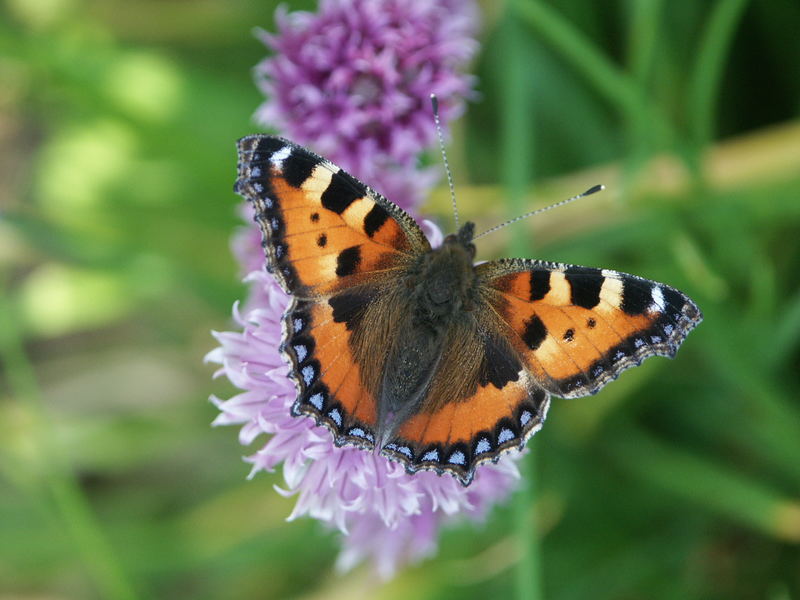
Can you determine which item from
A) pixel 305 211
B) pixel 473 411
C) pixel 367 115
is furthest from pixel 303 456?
pixel 367 115

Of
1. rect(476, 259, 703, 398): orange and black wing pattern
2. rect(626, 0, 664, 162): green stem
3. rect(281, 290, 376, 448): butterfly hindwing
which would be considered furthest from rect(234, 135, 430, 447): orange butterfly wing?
rect(626, 0, 664, 162): green stem

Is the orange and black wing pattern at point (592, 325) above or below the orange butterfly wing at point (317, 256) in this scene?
below

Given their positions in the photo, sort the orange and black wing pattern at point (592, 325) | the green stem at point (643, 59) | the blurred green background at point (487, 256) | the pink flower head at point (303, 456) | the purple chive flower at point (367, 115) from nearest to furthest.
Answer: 1. the orange and black wing pattern at point (592, 325)
2. the pink flower head at point (303, 456)
3. the purple chive flower at point (367, 115)
4. the green stem at point (643, 59)
5. the blurred green background at point (487, 256)

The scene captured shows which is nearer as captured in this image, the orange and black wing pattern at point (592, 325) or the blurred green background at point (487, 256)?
the orange and black wing pattern at point (592, 325)

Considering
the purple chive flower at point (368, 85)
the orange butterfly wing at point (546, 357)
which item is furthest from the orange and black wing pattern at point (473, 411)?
the purple chive flower at point (368, 85)

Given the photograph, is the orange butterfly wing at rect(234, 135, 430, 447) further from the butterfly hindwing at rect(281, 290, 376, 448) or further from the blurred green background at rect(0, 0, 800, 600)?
the blurred green background at rect(0, 0, 800, 600)

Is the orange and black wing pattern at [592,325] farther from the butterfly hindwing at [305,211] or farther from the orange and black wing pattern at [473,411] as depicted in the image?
the butterfly hindwing at [305,211]


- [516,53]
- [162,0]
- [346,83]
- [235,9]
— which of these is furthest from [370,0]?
[162,0]
